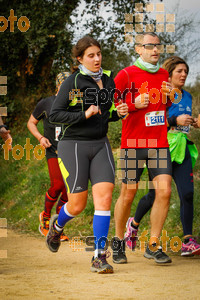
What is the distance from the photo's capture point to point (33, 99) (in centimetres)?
1625

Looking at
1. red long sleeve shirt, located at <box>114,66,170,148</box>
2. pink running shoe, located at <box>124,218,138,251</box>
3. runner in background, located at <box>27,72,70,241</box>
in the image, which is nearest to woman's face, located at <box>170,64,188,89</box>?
red long sleeve shirt, located at <box>114,66,170,148</box>

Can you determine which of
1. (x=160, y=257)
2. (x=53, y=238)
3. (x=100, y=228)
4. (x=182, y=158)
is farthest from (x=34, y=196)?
(x=100, y=228)

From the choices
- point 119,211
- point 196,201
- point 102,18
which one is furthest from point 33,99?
point 119,211

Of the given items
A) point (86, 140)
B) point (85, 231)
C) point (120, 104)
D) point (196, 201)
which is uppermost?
point (120, 104)

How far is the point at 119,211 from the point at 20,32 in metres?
10.3

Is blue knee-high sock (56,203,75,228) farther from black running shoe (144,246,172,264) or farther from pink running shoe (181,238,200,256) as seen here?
pink running shoe (181,238,200,256)

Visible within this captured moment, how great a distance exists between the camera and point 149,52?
577 centimetres

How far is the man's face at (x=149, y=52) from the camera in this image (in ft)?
18.8

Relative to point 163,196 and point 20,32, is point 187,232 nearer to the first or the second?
point 163,196

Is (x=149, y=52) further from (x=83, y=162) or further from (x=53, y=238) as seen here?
(x=53, y=238)

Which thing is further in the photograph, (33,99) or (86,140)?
(33,99)

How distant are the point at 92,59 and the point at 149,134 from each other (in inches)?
42.0

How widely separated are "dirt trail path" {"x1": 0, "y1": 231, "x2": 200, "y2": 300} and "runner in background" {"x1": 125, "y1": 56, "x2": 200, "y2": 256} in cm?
25

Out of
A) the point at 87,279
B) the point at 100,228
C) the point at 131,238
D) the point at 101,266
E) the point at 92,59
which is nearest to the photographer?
the point at 87,279
